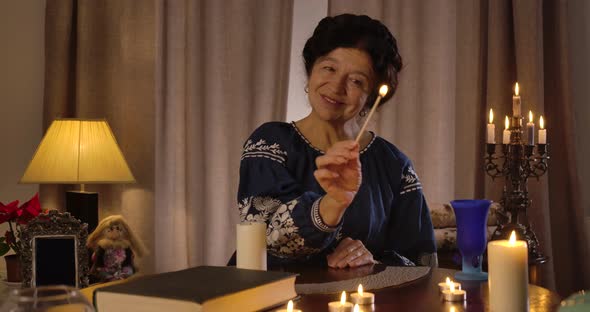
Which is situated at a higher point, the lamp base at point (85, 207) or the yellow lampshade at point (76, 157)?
the yellow lampshade at point (76, 157)

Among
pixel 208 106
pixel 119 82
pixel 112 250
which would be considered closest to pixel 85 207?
pixel 112 250

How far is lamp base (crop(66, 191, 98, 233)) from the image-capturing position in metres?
2.60

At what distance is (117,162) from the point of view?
2.93 meters

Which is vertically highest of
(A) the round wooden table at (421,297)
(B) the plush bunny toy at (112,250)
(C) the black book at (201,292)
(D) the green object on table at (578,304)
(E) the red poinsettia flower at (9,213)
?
(D) the green object on table at (578,304)

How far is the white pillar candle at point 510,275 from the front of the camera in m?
1.02

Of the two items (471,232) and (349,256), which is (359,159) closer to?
(349,256)

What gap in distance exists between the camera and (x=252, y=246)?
1317 millimetres

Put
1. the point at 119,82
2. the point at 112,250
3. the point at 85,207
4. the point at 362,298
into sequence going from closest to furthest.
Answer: the point at 362,298 < the point at 112,250 < the point at 85,207 < the point at 119,82

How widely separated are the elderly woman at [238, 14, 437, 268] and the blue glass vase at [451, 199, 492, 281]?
1.13ft

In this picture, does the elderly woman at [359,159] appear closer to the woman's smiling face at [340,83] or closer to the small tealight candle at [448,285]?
the woman's smiling face at [340,83]

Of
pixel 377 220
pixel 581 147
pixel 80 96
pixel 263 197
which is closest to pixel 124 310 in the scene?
pixel 263 197

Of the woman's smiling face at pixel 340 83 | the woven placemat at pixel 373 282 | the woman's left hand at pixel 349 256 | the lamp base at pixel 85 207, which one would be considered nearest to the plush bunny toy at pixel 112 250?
the lamp base at pixel 85 207

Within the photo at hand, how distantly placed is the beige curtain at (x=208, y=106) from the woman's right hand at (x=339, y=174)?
1.93 m

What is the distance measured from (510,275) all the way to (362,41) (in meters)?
0.99
